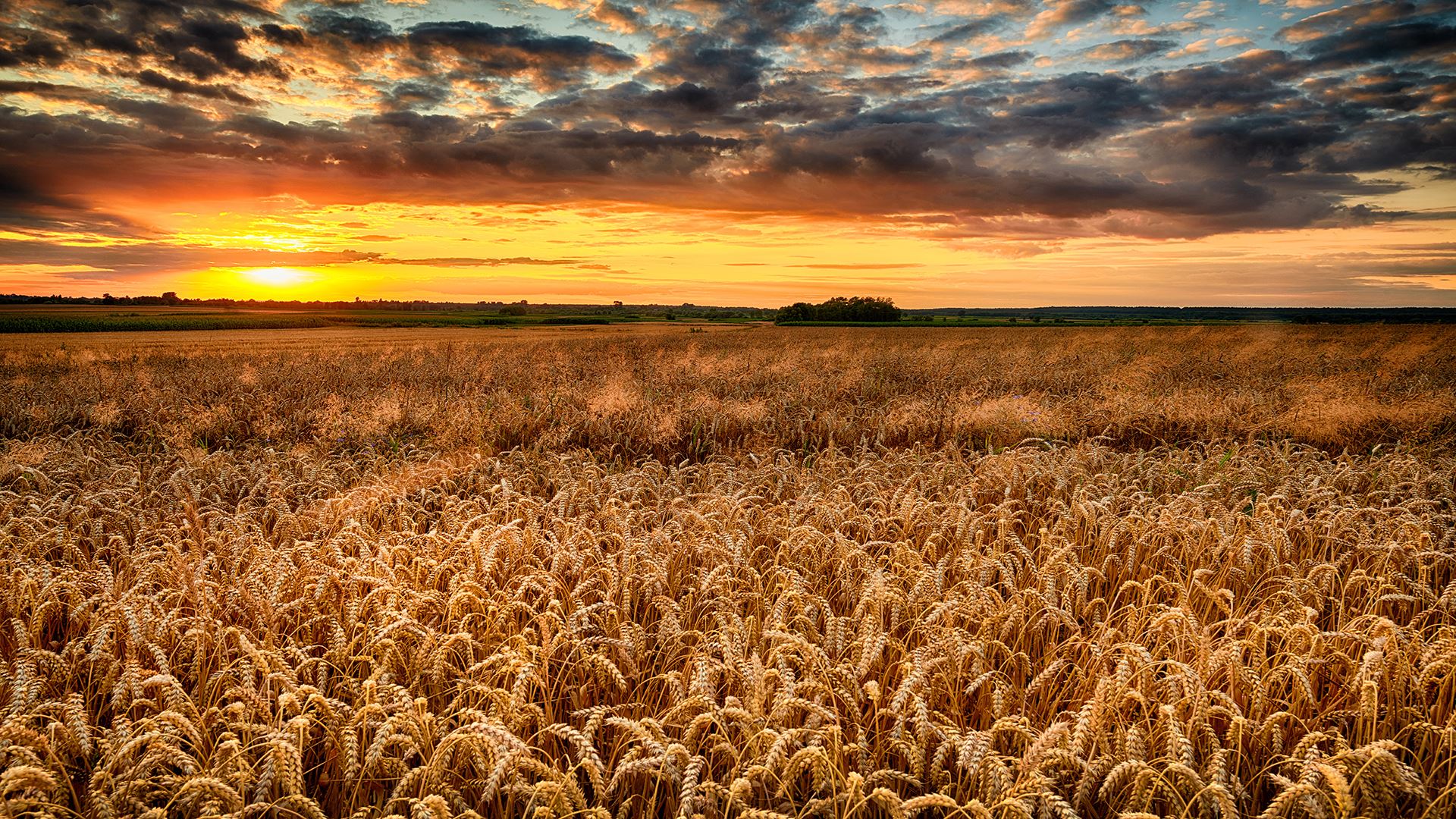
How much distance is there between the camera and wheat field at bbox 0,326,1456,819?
7.31 ft

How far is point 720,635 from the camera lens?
116 inches

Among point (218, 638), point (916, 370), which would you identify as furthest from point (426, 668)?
point (916, 370)

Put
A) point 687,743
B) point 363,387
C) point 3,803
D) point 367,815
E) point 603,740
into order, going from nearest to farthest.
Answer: point 3,803 → point 367,815 → point 687,743 → point 603,740 → point 363,387

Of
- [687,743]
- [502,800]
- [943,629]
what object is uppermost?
[943,629]

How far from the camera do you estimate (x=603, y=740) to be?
2.76 meters

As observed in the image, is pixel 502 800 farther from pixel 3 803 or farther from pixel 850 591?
pixel 850 591

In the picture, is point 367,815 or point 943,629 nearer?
point 367,815

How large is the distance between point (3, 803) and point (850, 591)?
10.8 ft

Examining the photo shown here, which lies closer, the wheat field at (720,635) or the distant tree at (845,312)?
the wheat field at (720,635)

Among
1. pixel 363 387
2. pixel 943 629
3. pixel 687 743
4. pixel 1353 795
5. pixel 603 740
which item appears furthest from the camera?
pixel 363 387

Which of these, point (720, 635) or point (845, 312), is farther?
point (845, 312)

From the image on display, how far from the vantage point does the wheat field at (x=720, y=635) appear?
2.23 metres

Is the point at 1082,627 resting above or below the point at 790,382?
below

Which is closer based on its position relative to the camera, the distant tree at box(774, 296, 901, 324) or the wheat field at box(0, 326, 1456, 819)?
the wheat field at box(0, 326, 1456, 819)
